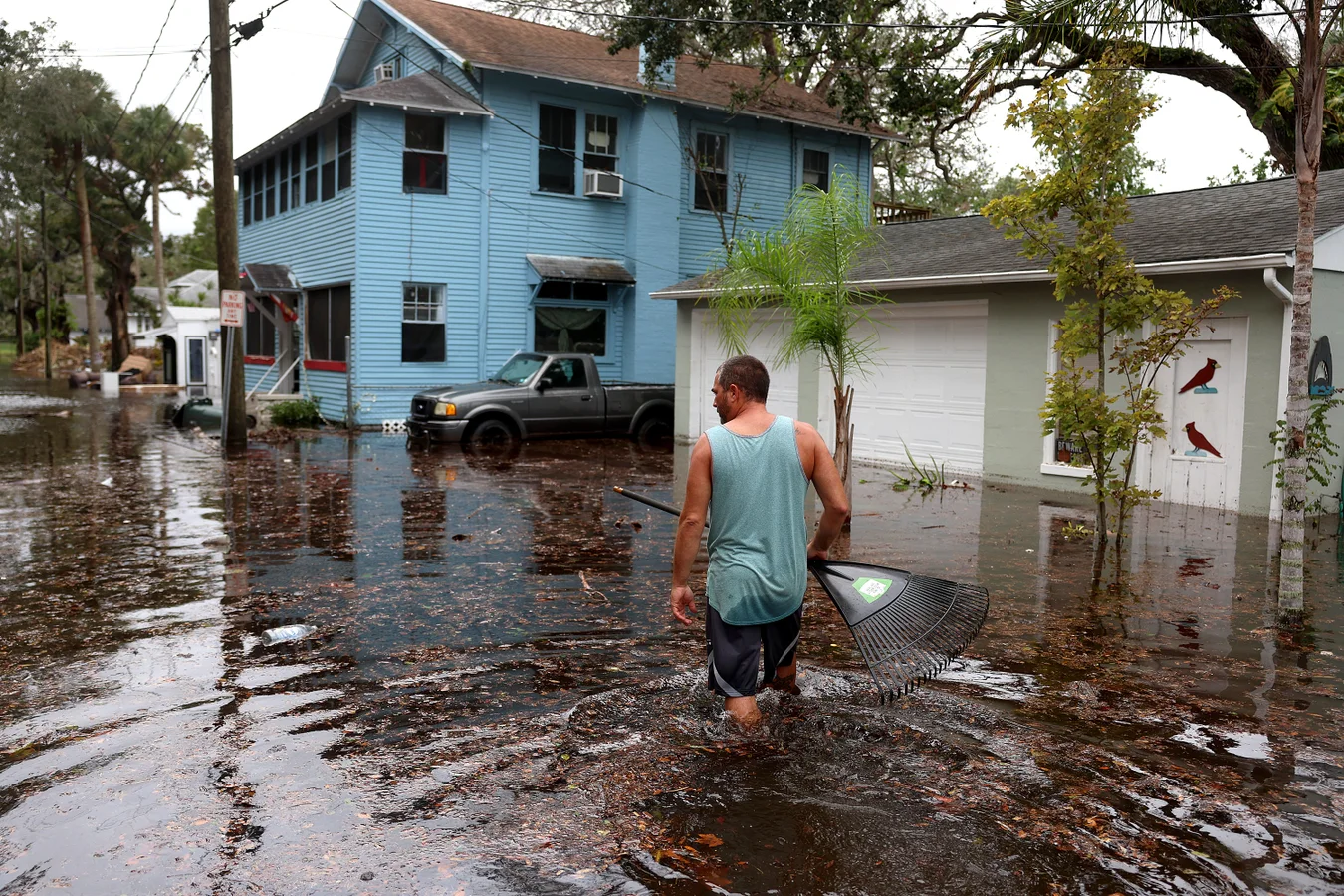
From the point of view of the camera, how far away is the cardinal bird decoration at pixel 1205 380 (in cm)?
1291

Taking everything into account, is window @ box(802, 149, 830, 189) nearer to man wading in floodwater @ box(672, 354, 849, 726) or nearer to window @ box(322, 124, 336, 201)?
window @ box(322, 124, 336, 201)

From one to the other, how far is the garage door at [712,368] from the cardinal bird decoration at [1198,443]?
23.7 ft

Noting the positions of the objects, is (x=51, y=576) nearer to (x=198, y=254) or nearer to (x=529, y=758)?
(x=529, y=758)

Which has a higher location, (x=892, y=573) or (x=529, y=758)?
(x=892, y=573)

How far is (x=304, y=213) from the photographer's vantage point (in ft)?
83.7

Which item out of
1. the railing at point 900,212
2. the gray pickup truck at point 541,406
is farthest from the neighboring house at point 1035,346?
the railing at point 900,212

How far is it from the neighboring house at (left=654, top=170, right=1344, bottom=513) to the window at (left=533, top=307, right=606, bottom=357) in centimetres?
478

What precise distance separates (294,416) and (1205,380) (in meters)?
17.6

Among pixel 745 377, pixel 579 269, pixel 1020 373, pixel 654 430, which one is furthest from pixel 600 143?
pixel 745 377

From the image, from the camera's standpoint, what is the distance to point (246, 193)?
30.2m

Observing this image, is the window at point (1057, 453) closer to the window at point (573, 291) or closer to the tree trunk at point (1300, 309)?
the tree trunk at point (1300, 309)

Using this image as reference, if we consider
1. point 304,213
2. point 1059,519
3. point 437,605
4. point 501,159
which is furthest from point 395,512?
point 304,213

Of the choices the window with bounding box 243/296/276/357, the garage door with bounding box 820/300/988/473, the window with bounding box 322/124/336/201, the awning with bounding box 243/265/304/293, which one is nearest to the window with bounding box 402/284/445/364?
the window with bounding box 322/124/336/201

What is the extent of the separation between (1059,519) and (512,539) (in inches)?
233
